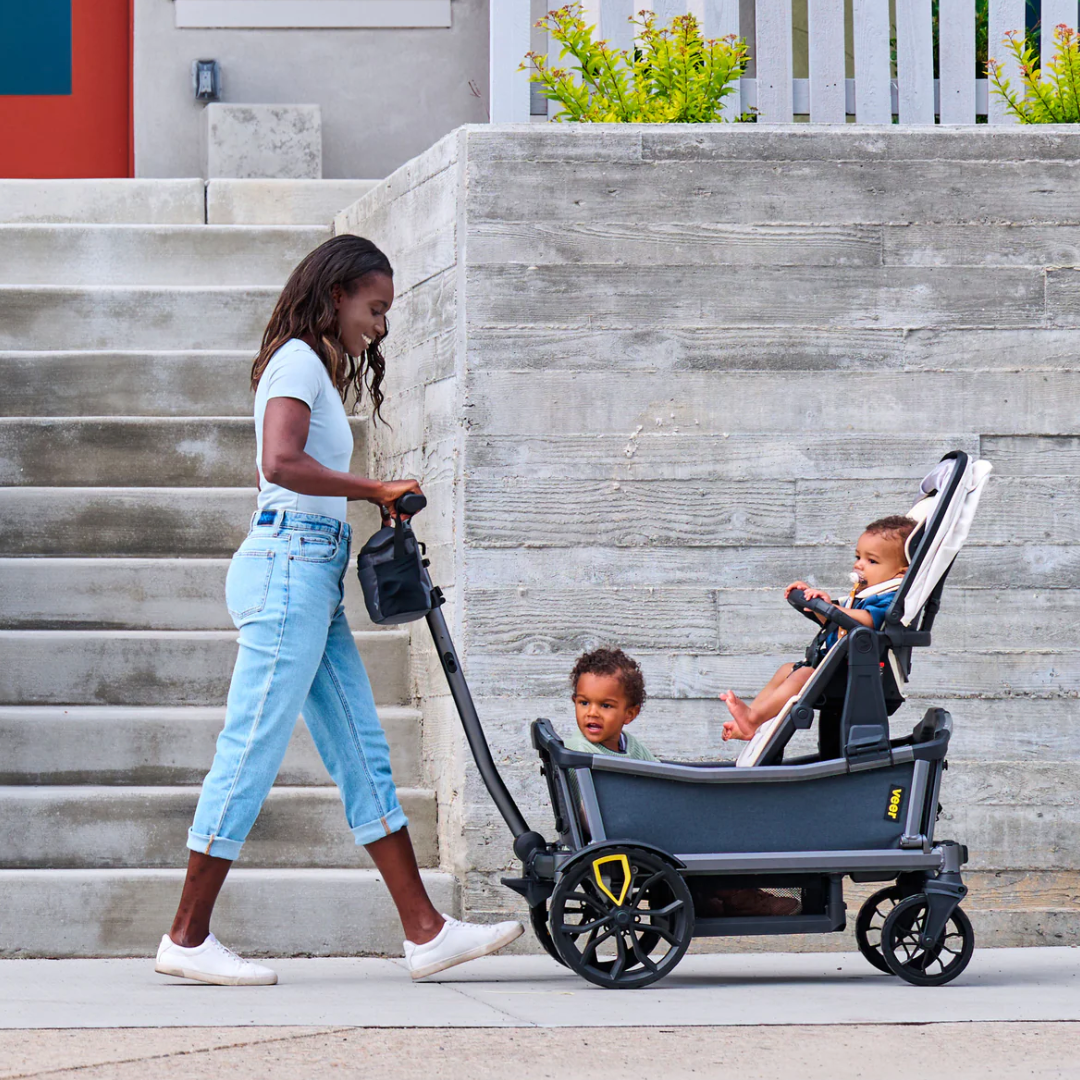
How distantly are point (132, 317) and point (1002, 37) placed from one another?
10.6 ft

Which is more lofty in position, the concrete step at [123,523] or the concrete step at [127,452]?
the concrete step at [127,452]

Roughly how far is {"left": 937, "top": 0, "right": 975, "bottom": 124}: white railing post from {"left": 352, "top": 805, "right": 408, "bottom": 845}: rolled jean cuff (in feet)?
10.5

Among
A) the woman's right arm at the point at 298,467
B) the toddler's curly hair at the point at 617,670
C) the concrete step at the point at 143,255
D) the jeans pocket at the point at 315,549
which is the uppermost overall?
the concrete step at the point at 143,255

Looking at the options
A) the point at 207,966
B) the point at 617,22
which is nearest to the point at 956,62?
the point at 617,22

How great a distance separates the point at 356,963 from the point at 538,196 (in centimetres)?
216

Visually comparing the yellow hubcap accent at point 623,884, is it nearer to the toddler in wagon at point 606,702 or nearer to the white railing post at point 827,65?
the toddler in wagon at point 606,702

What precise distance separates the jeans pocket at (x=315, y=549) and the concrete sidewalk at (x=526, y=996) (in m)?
0.99

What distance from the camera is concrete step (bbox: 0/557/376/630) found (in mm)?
5699

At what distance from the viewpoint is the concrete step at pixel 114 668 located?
5484mm

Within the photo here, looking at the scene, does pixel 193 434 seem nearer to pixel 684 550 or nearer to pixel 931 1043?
pixel 684 550

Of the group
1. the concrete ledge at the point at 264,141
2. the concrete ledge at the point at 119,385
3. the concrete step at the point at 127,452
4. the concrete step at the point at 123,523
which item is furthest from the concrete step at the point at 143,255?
the concrete step at the point at 123,523

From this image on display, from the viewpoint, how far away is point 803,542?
5152 mm

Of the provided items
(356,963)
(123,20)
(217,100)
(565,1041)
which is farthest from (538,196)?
(123,20)

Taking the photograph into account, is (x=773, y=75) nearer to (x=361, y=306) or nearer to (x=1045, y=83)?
(x=1045, y=83)
